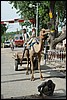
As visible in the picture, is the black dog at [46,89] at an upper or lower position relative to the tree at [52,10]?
lower

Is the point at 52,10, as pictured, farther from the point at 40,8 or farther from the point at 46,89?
the point at 40,8

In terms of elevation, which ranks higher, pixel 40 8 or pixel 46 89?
pixel 40 8

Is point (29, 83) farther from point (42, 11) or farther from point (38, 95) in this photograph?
point (42, 11)

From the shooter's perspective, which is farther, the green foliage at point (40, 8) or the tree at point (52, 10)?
the tree at point (52, 10)

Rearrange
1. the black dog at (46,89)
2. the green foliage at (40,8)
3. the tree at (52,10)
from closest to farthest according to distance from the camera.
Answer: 1. the black dog at (46,89)
2. the green foliage at (40,8)
3. the tree at (52,10)

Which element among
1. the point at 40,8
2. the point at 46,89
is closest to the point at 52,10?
Answer: the point at 46,89

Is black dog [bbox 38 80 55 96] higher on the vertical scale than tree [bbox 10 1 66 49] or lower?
lower

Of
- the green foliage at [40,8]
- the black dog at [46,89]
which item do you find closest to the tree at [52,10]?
the green foliage at [40,8]

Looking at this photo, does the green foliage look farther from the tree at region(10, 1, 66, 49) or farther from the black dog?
the black dog

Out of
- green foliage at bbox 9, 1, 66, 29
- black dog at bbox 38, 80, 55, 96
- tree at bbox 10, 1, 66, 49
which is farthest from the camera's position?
tree at bbox 10, 1, 66, 49

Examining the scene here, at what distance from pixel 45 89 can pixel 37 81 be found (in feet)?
9.50

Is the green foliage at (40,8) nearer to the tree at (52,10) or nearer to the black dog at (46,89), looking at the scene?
the tree at (52,10)

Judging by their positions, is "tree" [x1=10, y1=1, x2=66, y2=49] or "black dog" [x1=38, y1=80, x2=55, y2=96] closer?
"black dog" [x1=38, y1=80, x2=55, y2=96]

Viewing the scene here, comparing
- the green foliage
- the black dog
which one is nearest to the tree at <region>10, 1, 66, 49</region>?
the green foliage
